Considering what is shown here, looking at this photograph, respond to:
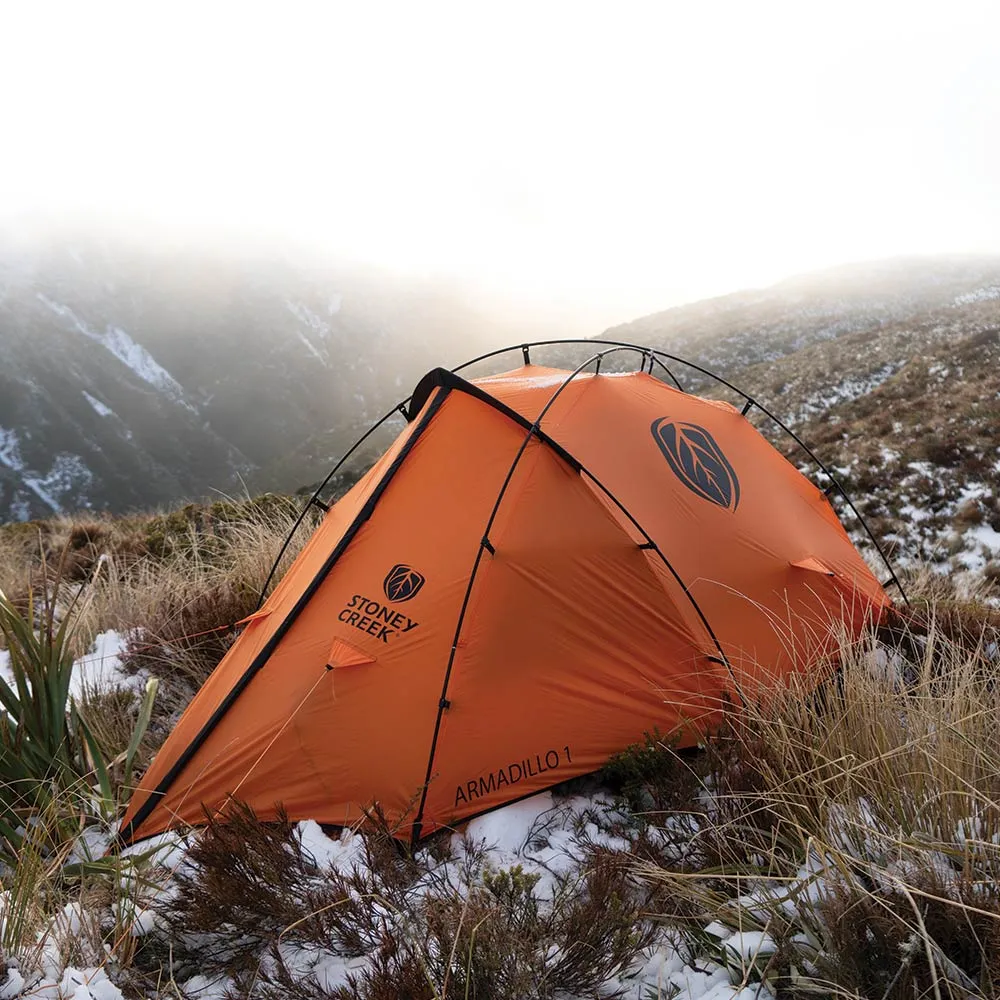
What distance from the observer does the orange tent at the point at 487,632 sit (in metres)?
3.00

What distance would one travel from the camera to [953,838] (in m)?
1.88

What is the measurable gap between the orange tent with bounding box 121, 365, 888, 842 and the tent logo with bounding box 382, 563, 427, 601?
0.02m

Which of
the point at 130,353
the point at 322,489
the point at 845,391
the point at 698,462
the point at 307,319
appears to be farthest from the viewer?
the point at 307,319

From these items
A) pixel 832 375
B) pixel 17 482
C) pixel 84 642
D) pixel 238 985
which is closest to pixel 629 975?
pixel 238 985

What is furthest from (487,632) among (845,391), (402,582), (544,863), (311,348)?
(311,348)

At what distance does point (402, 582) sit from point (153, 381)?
602 ft

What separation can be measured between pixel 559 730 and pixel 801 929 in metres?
1.46

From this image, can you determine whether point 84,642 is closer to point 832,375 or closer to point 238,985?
point 238,985

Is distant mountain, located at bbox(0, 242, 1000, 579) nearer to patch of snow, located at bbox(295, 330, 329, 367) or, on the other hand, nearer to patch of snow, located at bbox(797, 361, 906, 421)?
patch of snow, located at bbox(797, 361, 906, 421)

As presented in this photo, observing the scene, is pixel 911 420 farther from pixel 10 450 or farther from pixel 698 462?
pixel 10 450

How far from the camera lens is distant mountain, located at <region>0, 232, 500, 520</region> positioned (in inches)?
4692

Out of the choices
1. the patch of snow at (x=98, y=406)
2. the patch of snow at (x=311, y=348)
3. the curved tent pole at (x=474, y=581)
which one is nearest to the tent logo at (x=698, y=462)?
the curved tent pole at (x=474, y=581)

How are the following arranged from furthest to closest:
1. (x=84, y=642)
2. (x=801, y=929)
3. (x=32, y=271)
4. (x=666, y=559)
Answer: (x=32, y=271)
(x=84, y=642)
(x=666, y=559)
(x=801, y=929)

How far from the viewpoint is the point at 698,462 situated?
4.17 metres
